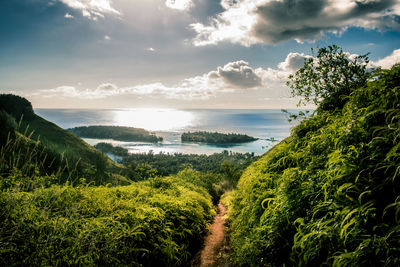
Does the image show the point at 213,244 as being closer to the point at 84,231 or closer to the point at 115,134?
the point at 84,231

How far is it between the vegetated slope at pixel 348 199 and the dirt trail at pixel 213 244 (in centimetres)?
161

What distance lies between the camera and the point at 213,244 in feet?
15.3

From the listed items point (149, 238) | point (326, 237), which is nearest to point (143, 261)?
point (149, 238)

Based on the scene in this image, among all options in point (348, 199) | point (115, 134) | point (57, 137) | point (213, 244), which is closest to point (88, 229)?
point (348, 199)

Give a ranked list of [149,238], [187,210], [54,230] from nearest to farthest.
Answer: [54,230], [149,238], [187,210]

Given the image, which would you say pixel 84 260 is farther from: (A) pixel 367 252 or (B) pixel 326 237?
(A) pixel 367 252

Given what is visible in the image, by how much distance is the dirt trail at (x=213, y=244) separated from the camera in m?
3.96

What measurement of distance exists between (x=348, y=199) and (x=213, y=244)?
378 centimetres

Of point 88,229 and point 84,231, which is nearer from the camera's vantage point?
point 84,231

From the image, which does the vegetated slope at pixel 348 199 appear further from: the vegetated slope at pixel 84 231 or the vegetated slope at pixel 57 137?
the vegetated slope at pixel 57 137

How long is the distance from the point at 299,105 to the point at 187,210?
525 cm

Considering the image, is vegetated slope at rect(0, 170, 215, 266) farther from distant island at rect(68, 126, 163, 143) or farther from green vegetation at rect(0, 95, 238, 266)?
distant island at rect(68, 126, 163, 143)

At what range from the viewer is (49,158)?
13648 mm

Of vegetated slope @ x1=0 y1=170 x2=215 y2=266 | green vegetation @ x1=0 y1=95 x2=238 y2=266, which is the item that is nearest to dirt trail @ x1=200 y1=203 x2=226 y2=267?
green vegetation @ x1=0 y1=95 x2=238 y2=266
